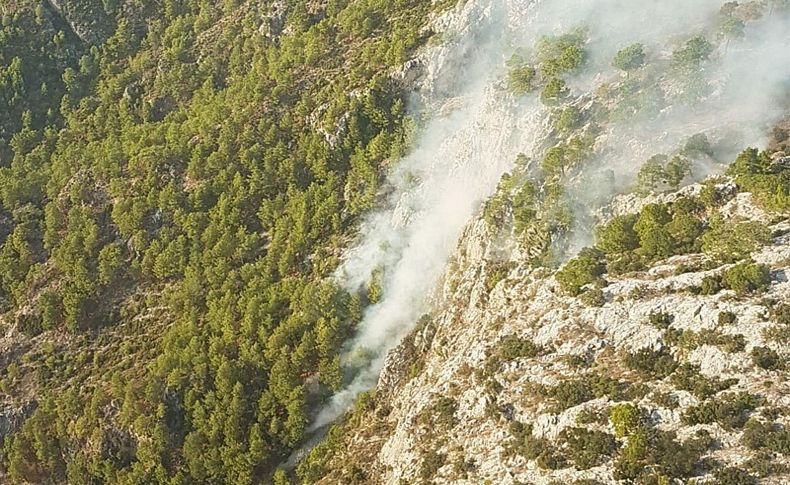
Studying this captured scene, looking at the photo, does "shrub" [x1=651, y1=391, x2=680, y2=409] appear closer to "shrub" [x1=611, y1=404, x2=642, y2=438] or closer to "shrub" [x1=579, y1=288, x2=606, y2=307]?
"shrub" [x1=611, y1=404, x2=642, y2=438]

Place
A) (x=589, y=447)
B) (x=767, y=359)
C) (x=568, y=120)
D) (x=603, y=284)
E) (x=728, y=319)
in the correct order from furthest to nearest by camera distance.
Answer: (x=568, y=120)
(x=603, y=284)
(x=728, y=319)
(x=589, y=447)
(x=767, y=359)

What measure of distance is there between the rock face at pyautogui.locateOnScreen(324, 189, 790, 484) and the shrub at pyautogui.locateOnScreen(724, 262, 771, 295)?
789 millimetres

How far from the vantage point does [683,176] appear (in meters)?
81.9

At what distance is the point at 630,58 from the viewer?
328 feet

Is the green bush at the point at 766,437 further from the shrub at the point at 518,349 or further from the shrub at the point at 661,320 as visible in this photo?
the shrub at the point at 518,349

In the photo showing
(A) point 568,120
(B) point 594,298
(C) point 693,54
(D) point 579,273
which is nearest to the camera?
(B) point 594,298

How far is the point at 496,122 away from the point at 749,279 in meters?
55.1

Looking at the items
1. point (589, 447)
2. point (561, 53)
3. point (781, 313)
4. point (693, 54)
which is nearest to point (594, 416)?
point (589, 447)

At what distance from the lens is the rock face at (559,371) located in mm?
59844

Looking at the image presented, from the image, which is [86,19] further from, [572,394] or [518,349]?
[572,394]

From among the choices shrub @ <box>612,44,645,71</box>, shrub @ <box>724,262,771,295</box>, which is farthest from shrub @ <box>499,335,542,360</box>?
shrub @ <box>612,44,645,71</box>

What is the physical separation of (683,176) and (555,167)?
51.4 feet

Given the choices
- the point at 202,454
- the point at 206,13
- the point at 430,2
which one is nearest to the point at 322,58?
the point at 430,2

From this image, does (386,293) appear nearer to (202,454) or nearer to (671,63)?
(202,454)
